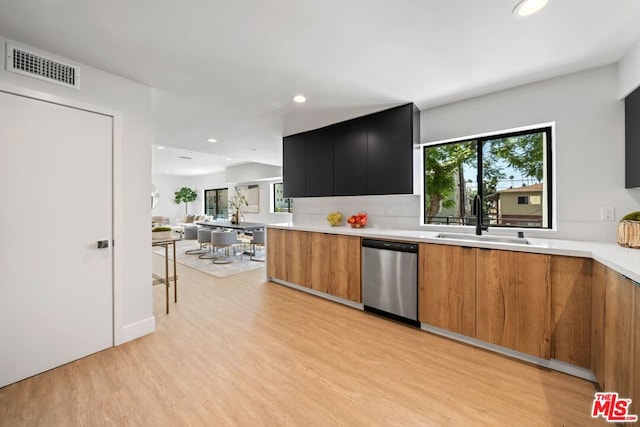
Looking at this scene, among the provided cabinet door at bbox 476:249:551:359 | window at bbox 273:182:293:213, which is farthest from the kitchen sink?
window at bbox 273:182:293:213

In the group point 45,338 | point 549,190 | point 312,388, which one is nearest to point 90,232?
point 45,338

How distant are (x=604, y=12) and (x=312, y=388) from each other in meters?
3.02

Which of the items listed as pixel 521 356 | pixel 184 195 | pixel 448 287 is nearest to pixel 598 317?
pixel 521 356

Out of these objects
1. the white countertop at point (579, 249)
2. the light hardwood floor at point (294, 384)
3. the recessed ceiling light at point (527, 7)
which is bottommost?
the light hardwood floor at point (294, 384)

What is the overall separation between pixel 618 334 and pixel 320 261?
8.60ft

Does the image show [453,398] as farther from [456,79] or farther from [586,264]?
[456,79]

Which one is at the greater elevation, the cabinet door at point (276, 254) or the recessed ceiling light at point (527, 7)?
the recessed ceiling light at point (527, 7)

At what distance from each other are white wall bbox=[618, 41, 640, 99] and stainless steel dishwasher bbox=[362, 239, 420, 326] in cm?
199

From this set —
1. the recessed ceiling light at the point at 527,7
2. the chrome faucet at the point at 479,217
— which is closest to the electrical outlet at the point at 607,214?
the chrome faucet at the point at 479,217

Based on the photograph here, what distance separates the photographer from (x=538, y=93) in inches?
94.9

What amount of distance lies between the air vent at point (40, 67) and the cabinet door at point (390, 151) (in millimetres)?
2887

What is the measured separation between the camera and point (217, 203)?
1130 cm

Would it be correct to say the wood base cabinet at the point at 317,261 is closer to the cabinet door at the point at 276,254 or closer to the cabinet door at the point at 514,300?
the cabinet door at the point at 276,254

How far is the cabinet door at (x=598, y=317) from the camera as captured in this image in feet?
5.24
